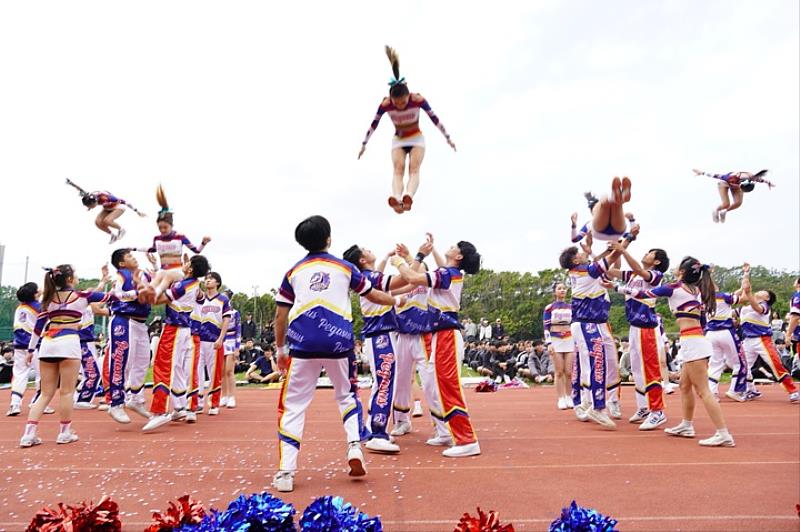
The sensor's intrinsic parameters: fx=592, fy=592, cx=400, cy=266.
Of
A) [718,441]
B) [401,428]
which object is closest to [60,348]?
[401,428]

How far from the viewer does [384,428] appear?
615cm

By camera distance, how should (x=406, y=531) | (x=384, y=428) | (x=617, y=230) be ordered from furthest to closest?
(x=384, y=428) < (x=617, y=230) < (x=406, y=531)

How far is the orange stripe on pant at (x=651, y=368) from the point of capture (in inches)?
303

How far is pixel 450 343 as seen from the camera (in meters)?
5.95

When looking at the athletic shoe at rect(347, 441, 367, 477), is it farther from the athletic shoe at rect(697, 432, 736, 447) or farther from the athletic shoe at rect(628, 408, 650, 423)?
the athletic shoe at rect(628, 408, 650, 423)

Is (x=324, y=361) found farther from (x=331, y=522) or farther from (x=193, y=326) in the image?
(x=193, y=326)

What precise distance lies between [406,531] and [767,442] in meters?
5.24

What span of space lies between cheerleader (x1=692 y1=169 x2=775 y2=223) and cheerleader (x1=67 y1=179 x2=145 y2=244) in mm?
7316

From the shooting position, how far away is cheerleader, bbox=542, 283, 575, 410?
32.2 ft

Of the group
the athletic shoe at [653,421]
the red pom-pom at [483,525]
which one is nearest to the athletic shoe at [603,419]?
the athletic shoe at [653,421]

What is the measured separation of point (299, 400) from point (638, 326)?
507cm

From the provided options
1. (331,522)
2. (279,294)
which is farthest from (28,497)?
(331,522)

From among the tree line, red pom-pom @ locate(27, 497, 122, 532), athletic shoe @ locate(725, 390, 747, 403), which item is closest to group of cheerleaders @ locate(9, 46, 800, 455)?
athletic shoe @ locate(725, 390, 747, 403)

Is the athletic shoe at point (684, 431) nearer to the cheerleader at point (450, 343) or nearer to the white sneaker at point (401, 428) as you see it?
the cheerleader at point (450, 343)
